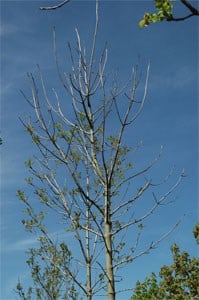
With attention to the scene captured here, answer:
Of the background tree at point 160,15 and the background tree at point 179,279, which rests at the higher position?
the background tree at point 179,279

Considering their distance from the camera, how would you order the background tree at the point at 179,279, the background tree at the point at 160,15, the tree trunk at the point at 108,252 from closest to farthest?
the background tree at the point at 160,15 → the tree trunk at the point at 108,252 → the background tree at the point at 179,279

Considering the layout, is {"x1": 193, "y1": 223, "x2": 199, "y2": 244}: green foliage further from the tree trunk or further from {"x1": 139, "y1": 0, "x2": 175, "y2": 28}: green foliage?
{"x1": 139, "y1": 0, "x2": 175, "y2": 28}: green foliage

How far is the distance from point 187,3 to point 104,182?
3.23m

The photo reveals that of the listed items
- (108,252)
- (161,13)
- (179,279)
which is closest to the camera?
(161,13)

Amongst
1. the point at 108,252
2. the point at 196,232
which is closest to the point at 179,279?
the point at 196,232

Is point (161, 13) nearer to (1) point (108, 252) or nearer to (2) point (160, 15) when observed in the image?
(2) point (160, 15)

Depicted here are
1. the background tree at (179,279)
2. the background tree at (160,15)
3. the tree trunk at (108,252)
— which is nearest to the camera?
the background tree at (160,15)

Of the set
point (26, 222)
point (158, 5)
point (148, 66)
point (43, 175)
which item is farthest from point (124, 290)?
point (26, 222)

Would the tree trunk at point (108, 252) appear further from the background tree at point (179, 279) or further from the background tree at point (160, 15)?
the background tree at point (179, 279)

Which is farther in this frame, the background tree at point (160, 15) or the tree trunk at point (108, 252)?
the tree trunk at point (108, 252)

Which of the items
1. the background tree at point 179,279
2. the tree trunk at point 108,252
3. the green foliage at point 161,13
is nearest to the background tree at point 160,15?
the green foliage at point 161,13

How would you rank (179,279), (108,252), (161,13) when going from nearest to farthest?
(161,13), (108,252), (179,279)

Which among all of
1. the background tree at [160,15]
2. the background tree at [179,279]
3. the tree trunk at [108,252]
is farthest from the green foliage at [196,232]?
the background tree at [160,15]

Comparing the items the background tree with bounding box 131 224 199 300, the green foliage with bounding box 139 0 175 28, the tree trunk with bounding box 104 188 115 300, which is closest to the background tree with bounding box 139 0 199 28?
the green foliage with bounding box 139 0 175 28
